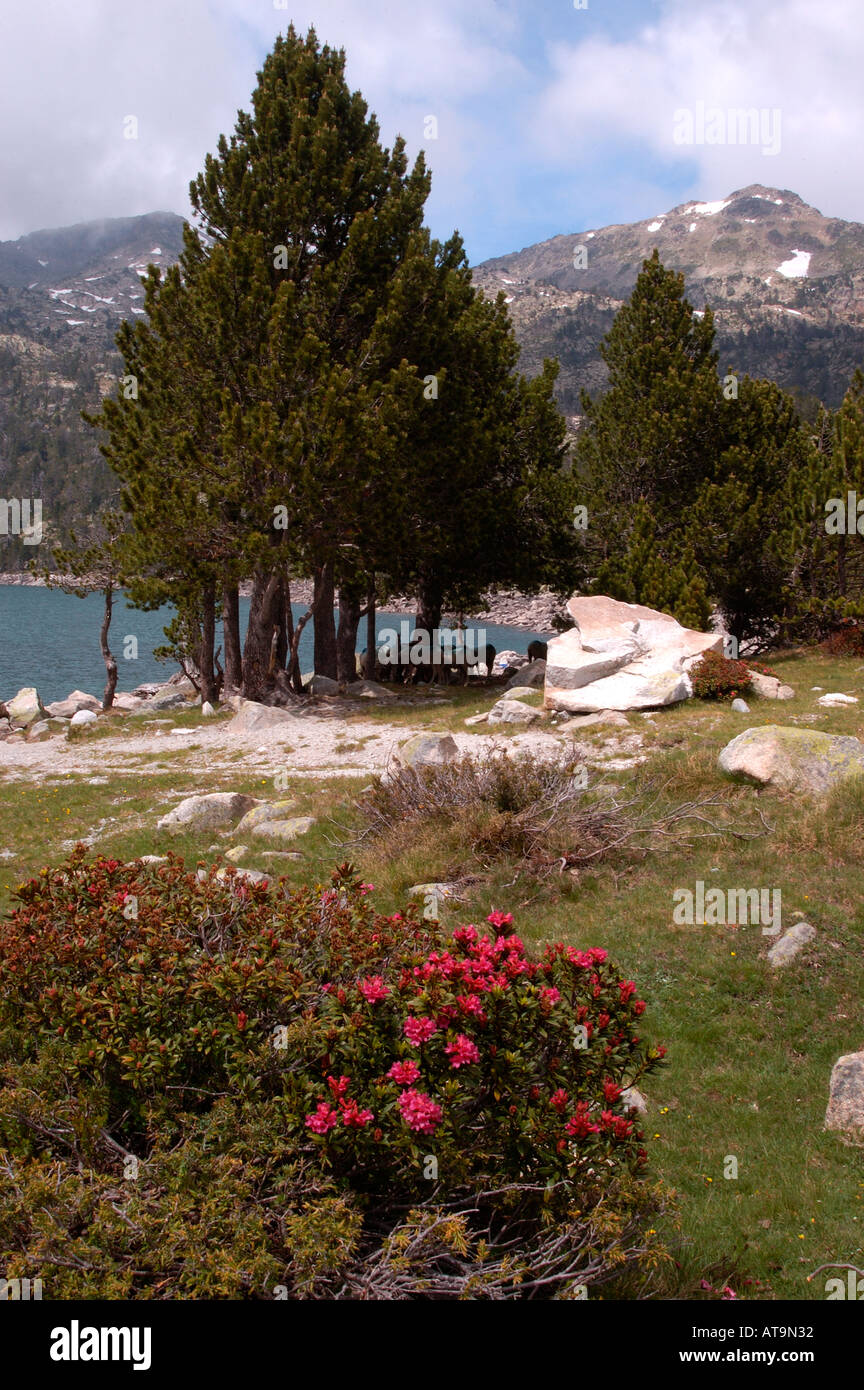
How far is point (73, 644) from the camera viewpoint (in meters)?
64.4

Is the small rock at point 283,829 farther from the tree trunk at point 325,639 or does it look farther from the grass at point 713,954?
the tree trunk at point 325,639

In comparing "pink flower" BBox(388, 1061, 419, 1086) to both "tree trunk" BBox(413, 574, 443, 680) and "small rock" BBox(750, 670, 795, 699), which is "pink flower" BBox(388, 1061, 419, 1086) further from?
"tree trunk" BBox(413, 574, 443, 680)

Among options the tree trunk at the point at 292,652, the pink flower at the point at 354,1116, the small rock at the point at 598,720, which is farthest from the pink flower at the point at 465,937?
the tree trunk at the point at 292,652

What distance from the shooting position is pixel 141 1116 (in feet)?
12.9

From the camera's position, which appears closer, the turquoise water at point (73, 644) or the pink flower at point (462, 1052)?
the pink flower at point (462, 1052)

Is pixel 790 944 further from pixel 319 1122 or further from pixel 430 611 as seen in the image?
pixel 430 611

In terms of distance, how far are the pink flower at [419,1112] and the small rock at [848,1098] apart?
346 centimetres

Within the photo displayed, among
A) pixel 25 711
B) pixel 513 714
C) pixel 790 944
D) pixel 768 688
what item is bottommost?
pixel 790 944

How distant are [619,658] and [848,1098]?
14688mm

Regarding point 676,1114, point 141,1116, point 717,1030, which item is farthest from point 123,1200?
point 717,1030

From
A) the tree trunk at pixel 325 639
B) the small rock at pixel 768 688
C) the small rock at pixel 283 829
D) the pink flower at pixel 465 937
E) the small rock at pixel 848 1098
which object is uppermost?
the tree trunk at pixel 325 639

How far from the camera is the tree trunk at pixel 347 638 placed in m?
30.5

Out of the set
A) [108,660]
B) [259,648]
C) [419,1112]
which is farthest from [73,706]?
[419,1112]

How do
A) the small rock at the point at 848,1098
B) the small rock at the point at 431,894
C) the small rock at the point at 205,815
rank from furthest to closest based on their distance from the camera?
the small rock at the point at 205,815
the small rock at the point at 431,894
the small rock at the point at 848,1098
